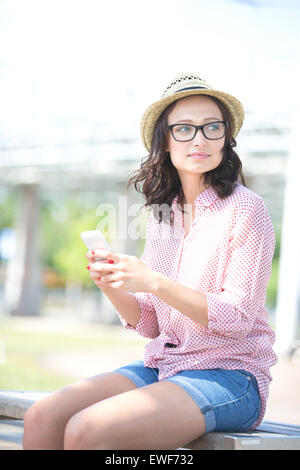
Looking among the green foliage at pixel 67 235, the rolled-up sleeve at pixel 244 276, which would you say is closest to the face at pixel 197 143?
the rolled-up sleeve at pixel 244 276

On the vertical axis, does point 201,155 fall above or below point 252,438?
above

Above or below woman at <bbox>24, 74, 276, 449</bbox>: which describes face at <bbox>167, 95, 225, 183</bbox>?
above

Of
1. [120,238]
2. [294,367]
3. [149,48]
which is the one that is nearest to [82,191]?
[120,238]

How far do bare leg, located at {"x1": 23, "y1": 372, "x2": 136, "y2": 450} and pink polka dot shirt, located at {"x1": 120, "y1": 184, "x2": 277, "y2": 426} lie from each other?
0.26 meters

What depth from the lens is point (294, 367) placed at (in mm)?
9508

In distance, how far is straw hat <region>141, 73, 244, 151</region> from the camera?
241 centimetres

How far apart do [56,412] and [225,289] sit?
2.31 feet

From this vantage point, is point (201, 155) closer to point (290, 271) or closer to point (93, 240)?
point (93, 240)

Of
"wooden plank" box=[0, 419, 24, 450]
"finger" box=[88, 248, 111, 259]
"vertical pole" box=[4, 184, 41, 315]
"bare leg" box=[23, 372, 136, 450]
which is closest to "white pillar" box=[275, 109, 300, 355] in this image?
"wooden plank" box=[0, 419, 24, 450]

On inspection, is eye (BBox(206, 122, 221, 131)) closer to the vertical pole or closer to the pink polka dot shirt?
the pink polka dot shirt

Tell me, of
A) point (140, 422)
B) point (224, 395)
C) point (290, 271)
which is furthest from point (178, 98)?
point (290, 271)

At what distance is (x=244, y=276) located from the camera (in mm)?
2135

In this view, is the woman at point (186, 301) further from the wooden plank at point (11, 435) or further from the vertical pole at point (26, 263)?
the vertical pole at point (26, 263)

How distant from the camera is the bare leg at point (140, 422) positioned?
187cm
